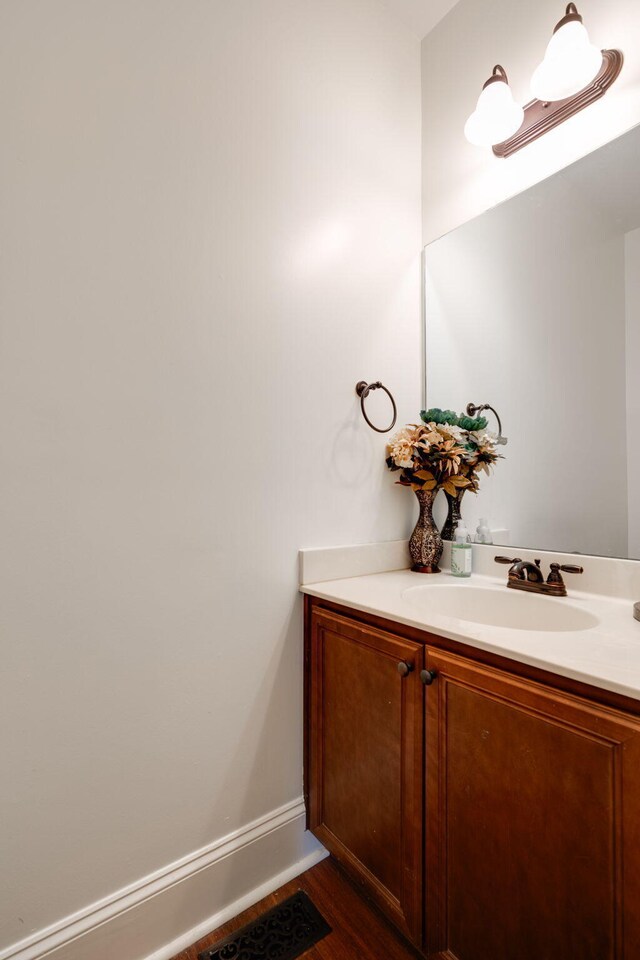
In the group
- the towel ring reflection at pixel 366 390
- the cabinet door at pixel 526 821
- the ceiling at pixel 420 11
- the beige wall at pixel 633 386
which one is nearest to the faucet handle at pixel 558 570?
the beige wall at pixel 633 386

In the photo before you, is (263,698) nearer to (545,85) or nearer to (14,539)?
(14,539)

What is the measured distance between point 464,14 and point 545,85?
2.20 ft

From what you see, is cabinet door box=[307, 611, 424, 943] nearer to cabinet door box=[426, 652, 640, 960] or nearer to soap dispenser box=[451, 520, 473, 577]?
cabinet door box=[426, 652, 640, 960]

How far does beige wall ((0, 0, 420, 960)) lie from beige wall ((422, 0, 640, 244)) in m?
0.31

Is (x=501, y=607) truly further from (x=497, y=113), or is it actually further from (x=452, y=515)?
(x=497, y=113)

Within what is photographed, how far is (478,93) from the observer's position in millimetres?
1492

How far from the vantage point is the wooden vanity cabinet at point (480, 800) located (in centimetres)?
66

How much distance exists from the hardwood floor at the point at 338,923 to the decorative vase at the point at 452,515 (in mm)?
1063

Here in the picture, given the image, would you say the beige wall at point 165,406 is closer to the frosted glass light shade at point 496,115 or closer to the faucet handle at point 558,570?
the frosted glass light shade at point 496,115

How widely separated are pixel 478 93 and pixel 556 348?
93cm

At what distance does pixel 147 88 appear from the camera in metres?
1.06

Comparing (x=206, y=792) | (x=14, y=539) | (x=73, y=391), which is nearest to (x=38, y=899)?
(x=206, y=792)

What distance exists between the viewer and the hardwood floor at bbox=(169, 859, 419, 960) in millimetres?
1059

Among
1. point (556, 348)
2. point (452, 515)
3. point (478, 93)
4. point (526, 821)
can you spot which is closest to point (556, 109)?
point (478, 93)
